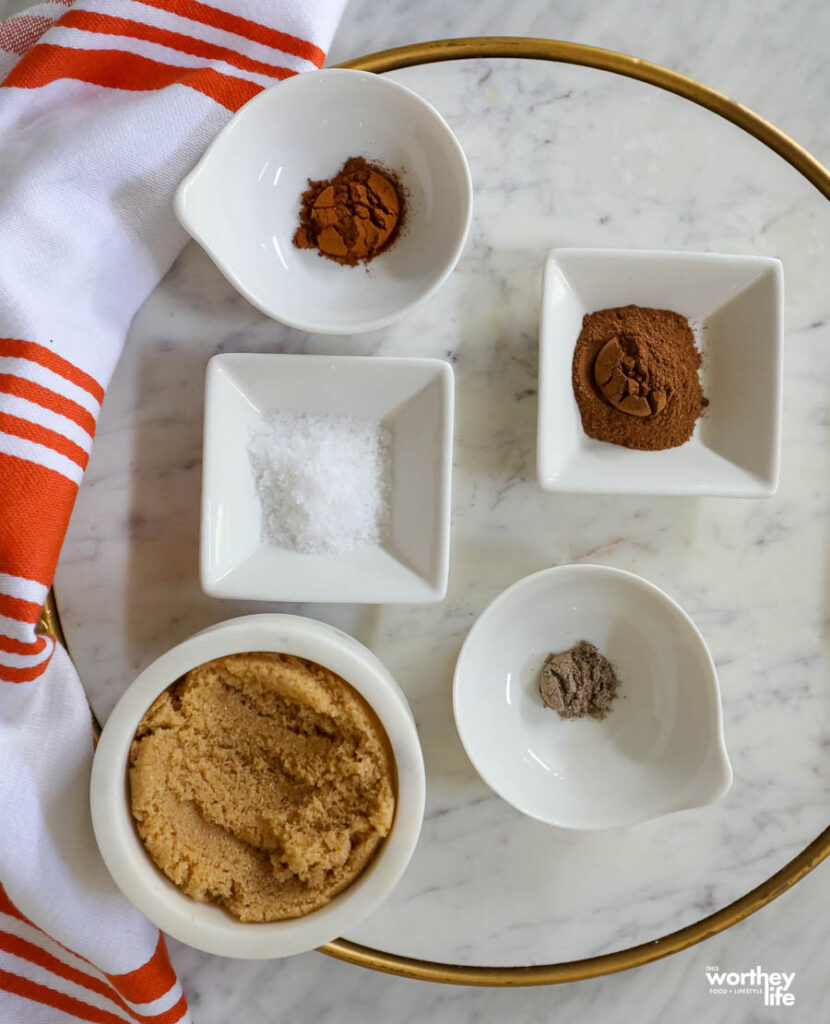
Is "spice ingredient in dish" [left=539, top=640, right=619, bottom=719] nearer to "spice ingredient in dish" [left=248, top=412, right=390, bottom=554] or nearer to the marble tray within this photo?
the marble tray

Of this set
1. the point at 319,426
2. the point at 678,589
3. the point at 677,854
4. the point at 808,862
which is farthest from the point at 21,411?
the point at 808,862

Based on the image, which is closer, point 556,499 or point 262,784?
point 262,784

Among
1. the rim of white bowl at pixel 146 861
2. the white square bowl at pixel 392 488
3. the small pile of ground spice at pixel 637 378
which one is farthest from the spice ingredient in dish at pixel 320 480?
the small pile of ground spice at pixel 637 378

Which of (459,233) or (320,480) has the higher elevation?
(459,233)

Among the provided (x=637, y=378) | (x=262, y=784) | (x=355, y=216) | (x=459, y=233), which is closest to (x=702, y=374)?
(x=637, y=378)

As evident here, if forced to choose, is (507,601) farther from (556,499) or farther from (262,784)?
(262,784)

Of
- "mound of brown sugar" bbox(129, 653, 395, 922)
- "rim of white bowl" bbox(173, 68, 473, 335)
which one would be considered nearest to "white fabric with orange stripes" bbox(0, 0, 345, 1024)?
"rim of white bowl" bbox(173, 68, 473, 335)

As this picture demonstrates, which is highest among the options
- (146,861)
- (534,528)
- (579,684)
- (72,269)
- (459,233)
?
(459,233)
